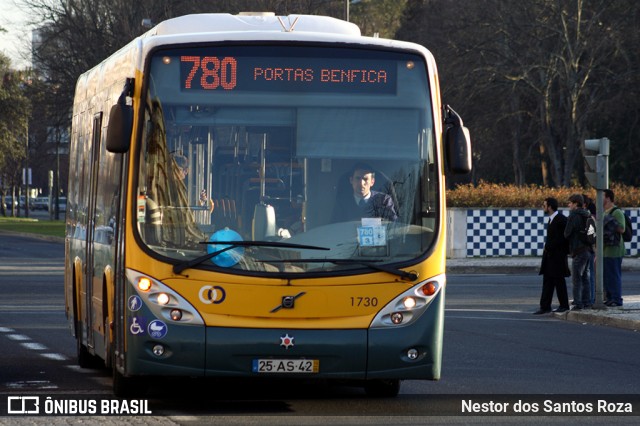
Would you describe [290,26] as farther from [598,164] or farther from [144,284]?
[598,164]

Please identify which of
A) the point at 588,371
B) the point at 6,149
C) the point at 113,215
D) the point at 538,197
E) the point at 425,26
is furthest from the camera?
the point at 6,149

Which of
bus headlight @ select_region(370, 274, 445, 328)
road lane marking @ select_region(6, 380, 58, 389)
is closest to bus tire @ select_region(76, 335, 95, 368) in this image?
road lane marking @ select_region(6, 380, 58, 389)

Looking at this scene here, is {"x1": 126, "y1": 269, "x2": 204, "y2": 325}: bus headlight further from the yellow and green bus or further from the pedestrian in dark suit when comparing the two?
the pedestrian in dark suit

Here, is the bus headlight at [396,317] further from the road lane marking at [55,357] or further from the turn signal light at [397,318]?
the road lane marking at [55,357]

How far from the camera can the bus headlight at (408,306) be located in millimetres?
10320

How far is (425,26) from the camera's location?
67.0 metres

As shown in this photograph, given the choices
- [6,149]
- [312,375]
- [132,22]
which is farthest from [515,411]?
[6,149]

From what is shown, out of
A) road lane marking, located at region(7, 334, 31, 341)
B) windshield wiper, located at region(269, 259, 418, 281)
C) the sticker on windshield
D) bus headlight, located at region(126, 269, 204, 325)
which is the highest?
the sticker on windshield

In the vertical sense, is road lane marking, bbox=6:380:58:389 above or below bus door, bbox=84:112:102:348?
below

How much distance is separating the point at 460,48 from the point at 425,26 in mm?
14820

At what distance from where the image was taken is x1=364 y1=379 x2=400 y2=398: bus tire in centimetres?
1148

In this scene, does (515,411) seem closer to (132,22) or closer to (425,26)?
(132,22)

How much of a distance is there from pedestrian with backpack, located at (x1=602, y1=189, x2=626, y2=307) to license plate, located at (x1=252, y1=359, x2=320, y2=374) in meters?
13.4

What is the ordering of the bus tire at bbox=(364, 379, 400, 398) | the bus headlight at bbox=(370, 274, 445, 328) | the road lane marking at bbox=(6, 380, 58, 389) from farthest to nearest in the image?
the road lane marking at bbox=(6, 380, 58, 389)
the bus tire at bbox=(364, 379, 400, 398)
the bus headlight at bbox=(370, 274, 445, 328)
